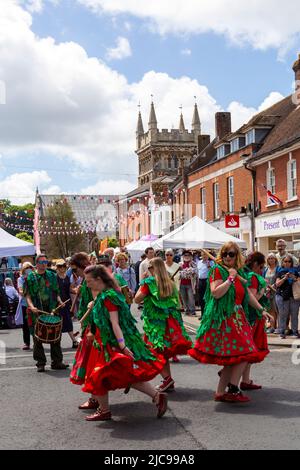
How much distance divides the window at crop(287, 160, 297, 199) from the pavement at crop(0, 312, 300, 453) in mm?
18430

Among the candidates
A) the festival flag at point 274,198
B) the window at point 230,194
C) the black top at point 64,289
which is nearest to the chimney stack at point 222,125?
the window at point 230,194

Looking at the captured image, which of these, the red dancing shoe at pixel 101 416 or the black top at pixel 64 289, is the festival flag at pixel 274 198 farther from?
the red dancing shoe at pixel 101 416

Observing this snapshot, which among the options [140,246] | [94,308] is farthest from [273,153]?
[94,308]

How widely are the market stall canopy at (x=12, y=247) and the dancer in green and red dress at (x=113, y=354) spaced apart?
9.78 m

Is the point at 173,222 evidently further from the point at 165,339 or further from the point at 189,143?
the point at 189,143

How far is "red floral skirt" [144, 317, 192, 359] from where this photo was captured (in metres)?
7.53

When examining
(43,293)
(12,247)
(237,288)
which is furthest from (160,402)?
(12,247)

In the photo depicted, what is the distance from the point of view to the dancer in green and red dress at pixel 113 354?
5.81 m

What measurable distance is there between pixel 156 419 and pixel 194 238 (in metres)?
12.2

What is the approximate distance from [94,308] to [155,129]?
100 m

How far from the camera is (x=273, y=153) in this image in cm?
2736

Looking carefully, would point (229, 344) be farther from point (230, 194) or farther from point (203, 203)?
point (203, 203)

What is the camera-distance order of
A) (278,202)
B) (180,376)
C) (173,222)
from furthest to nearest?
1. (173,222)
2. (278,202)
3. (180,376)

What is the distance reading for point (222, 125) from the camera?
41.1m
